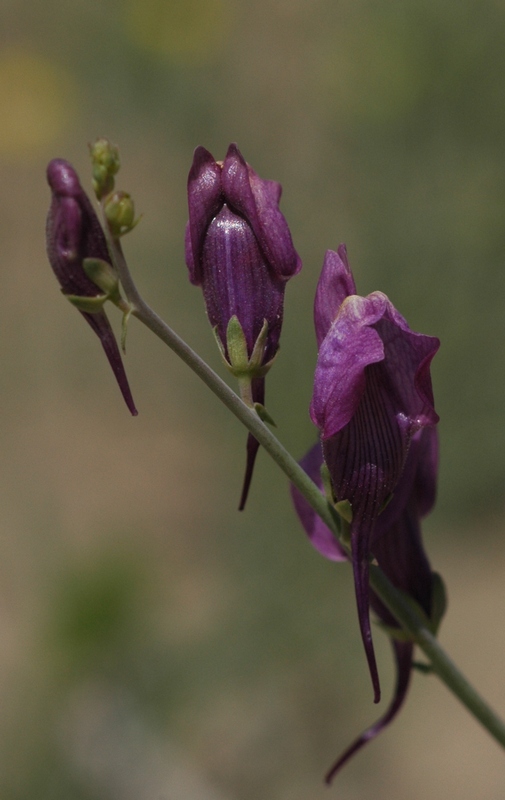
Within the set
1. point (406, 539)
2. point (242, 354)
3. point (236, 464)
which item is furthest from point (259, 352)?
point (236, 464)

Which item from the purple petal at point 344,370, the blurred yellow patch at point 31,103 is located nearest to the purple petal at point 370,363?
the purple petal at point 344,370

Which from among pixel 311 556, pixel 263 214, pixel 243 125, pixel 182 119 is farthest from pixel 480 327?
pixel 263 214

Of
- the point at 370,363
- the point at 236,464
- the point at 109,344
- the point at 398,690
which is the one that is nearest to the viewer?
the point at 370,363

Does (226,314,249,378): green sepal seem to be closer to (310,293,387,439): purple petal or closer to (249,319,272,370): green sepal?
(249,319,272,370): green sepal

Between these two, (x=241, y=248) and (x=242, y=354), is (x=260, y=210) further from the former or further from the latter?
(x=242, y=354)

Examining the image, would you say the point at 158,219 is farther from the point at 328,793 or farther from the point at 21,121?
the point at 328,793
